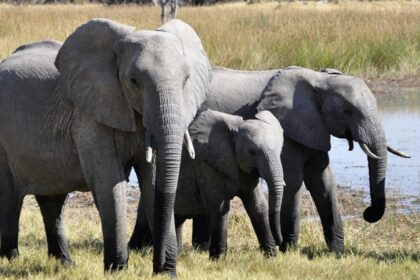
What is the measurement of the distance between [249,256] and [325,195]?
1366 mm

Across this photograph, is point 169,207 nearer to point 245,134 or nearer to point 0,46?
point 245,134

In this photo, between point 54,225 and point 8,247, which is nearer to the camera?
point 8,247

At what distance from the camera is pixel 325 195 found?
9703 millimetres

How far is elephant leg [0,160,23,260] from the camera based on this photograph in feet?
26.9

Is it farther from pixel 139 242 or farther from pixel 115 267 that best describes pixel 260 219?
pixel 115 267

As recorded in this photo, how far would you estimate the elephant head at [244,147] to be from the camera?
8469 millimetres

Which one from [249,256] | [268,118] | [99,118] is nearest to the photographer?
[99,118]

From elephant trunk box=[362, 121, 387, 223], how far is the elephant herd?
0.04 feet

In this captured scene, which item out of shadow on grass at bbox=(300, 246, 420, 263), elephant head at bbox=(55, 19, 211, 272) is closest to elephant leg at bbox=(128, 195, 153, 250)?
shadow on grass at bbox=(300, 246, 420, 263)

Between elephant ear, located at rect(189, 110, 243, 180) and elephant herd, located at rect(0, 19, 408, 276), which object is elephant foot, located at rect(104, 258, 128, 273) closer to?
elephant herd, located at rect(0, 19, 408, 276)

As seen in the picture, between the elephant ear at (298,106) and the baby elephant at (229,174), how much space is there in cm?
67

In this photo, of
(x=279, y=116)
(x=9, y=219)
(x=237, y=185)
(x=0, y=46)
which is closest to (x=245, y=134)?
(x=237, y=185)

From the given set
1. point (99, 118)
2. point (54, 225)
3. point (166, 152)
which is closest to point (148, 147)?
point (166, 152)

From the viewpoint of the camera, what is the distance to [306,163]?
9.90 metres
